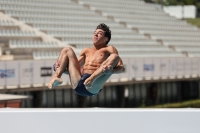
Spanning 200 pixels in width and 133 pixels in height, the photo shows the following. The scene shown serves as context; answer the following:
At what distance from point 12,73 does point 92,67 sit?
1879 cm

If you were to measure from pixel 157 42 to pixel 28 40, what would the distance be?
1313cm

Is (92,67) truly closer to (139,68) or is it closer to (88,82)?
(88,82)

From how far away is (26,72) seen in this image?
88.0ft

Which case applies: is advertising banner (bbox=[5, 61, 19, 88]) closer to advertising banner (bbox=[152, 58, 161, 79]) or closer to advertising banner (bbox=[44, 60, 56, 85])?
advertising banner (bbox=[44, 60, 56, 85])

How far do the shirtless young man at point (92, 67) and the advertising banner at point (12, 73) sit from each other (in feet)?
59.7

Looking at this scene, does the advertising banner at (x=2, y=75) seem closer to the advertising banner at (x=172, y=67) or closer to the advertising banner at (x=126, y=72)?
the advertising banner at (x=126, y=72)

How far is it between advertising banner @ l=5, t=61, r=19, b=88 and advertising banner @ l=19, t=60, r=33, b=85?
10.2 inches

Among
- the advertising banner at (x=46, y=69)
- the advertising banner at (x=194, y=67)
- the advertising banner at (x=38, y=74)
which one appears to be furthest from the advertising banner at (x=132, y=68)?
the advertising banner at (x=38, y=74)

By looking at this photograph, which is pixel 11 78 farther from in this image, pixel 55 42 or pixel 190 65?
pixel 190 65

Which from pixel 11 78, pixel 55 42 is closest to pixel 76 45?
pixel 55 42

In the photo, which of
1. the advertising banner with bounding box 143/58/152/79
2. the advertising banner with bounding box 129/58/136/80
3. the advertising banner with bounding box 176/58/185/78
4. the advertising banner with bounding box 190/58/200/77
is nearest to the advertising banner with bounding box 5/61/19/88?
the advertising banner with bounding box 129/58/136/80

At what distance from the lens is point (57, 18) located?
1497 inches

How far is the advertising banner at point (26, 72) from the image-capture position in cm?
2647

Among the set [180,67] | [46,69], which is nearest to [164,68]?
[180,67]
